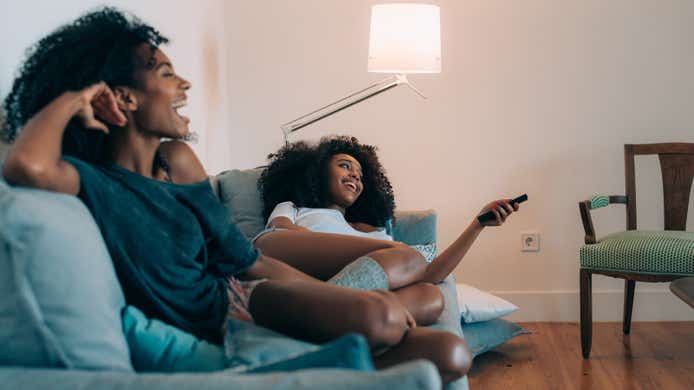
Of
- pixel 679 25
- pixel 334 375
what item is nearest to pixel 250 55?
pixel 679 25

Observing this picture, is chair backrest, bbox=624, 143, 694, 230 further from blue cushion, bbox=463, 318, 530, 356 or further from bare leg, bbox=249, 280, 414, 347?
bare leg, bbox=249, 280, 414, 347

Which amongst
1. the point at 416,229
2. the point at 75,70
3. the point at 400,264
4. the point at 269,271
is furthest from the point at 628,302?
the point at 75,70

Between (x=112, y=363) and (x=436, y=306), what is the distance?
1.00 meters

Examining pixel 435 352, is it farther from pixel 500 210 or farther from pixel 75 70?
pixel 500 210

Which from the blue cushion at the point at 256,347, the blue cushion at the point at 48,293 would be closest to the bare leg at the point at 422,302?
the blue cushion at the point at 256,347

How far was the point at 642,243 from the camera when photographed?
3246mm

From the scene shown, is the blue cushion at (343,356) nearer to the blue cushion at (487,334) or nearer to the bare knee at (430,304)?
the bare knee at (430,304)

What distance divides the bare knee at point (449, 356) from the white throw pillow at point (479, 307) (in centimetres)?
176

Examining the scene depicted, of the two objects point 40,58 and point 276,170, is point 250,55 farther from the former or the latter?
point 40,58

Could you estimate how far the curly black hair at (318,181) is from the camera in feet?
9.49

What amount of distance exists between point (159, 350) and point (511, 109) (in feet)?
9.50

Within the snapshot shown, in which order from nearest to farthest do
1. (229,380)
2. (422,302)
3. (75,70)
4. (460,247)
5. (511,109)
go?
(229,380) < (75,70) < (422,302) < (460,247) < (511,109)

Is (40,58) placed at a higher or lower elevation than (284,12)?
lower

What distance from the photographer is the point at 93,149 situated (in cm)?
162
